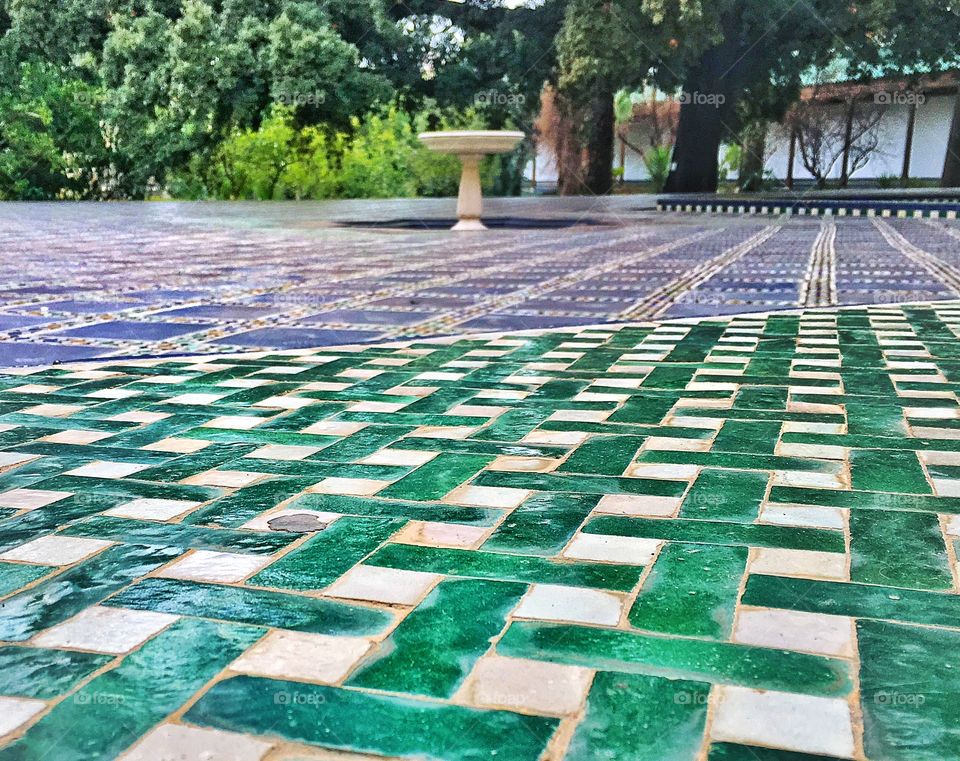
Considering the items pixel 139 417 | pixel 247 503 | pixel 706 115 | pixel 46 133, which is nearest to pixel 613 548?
pixel 247 503

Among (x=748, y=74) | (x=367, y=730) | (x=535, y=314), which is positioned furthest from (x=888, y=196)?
(x=367, y=730)

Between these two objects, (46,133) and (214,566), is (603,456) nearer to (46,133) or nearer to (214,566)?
(214,566)

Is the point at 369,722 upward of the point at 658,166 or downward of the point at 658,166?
downward

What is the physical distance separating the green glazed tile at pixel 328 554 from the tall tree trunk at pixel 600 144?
1748 cm

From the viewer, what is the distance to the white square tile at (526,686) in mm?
1497

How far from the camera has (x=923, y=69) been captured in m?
20.6

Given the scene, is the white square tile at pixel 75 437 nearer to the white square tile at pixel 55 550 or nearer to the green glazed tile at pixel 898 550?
the white square tile at pixel 55 550

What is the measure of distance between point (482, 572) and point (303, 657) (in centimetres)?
44

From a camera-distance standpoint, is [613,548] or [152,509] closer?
[613,548]

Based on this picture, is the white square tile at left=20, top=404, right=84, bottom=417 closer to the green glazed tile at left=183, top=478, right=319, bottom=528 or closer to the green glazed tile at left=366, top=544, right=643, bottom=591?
the green glazed tile at left=183, top=478, right=319, bottom=528

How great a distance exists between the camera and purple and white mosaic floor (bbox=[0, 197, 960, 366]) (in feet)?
16.8

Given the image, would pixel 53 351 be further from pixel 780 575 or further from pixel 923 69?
pixel 923 69

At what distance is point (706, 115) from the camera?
65.2 ft

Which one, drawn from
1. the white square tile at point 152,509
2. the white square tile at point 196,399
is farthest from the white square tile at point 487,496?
the white square tile at point 196,399
